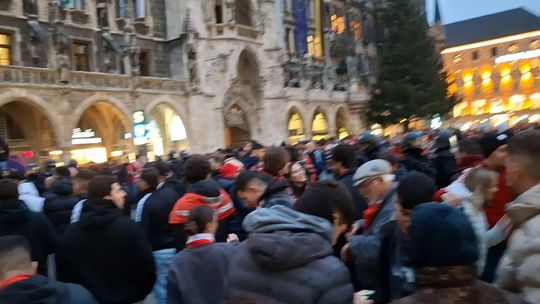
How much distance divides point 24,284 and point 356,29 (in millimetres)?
45454

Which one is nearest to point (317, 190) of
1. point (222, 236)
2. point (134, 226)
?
point (134, 226)

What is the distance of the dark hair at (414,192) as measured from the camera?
3.21 meters

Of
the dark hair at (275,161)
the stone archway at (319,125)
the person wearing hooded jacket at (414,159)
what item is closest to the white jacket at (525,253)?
the dark hair at (275,161)

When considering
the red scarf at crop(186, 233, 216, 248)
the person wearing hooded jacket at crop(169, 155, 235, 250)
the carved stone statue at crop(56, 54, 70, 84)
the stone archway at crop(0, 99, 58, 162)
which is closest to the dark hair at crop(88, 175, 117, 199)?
the person wearing hooded jacket at crop(169, 155, 235, 250)

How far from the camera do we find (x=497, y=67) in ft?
230

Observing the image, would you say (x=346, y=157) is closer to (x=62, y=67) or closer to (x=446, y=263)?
(x=446, y=263)

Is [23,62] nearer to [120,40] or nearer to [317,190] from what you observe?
[120,40]

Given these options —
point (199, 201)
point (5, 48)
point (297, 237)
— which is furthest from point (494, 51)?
point (297, 237)

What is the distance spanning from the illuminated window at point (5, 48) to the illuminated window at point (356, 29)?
30.2 m

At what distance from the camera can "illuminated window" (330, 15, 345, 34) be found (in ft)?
139

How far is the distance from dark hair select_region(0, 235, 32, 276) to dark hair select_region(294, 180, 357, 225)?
1585 mm

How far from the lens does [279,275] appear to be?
236 cm

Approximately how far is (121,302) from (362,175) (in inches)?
88.3

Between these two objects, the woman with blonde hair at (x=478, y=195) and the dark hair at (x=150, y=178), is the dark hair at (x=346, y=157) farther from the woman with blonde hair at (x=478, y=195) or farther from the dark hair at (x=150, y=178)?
the dark hair at (x=150, y=178)
